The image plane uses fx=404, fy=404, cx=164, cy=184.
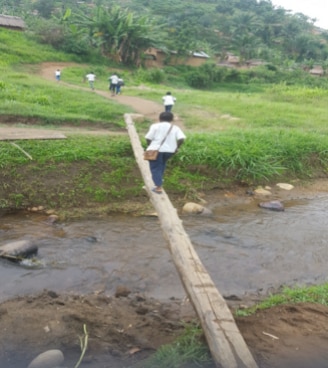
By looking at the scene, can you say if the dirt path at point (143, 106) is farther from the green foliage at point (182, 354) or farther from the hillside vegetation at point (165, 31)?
the hillside vegetation at point (165, 31)

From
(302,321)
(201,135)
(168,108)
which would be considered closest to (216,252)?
(302,321)

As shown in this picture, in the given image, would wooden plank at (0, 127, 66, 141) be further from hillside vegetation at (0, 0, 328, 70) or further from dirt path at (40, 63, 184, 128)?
hillside vegetation at (0, 0, 328, 70)

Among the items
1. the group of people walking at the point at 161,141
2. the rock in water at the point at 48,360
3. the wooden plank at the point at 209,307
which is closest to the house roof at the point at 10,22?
the group of people walking at the point at 161,141

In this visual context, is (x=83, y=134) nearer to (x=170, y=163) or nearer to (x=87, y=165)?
(x=87, y=165)

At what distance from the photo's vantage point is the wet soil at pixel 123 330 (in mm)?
3412

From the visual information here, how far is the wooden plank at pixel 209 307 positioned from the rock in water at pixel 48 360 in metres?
1.23

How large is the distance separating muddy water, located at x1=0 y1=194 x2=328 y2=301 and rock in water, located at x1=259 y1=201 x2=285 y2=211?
0.19 metres

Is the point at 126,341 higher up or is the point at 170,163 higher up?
the point at 170,163

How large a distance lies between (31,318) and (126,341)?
1.00m

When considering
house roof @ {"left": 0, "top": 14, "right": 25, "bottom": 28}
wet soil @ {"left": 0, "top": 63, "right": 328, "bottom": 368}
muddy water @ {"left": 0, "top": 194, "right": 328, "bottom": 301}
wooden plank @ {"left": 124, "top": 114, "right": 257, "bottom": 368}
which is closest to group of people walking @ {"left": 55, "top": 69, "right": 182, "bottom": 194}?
wooden plank @ {"left": 124, "top": 114, "right": 257, "bottom": 368}

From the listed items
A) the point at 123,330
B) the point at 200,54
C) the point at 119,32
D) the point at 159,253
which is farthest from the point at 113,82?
the point at 200,54

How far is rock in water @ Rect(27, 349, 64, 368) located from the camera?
333cm

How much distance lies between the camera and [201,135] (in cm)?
988

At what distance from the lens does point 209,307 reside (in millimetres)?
3150
